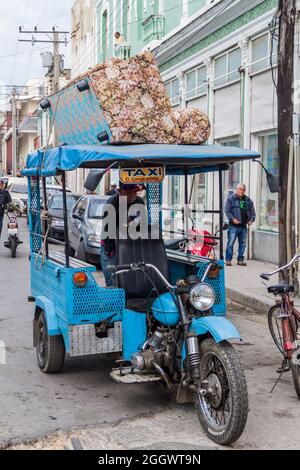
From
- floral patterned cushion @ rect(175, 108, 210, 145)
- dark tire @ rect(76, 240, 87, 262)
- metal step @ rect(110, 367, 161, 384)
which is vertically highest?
floral patterned cushion @ rect(175, 108, 210, 145)

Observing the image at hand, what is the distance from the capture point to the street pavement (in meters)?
4.67

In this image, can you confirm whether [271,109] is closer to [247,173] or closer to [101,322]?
[247,173]

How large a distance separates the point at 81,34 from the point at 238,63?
25959mm

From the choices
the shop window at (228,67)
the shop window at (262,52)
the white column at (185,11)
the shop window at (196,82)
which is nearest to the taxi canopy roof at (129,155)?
the shop window at (262,52)

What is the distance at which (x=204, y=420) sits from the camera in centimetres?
476

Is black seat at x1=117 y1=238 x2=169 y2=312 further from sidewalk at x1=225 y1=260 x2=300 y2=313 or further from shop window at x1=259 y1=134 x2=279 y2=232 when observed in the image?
shop window at x1=259 y1=134 x2=279 y2=232

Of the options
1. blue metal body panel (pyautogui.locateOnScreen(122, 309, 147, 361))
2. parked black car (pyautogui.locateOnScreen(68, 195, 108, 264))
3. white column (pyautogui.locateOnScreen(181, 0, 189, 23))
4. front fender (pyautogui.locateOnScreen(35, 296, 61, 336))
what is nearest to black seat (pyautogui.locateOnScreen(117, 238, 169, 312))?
blue metal body panel (pyautogui.locateOnScreen(122, 309, 147, 361))

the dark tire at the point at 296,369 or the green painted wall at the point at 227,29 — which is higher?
the green painted wall at the point at 227,29

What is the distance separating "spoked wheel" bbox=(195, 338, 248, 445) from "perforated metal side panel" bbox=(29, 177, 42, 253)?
10.0 ft

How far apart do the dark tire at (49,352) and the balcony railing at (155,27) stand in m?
17.7

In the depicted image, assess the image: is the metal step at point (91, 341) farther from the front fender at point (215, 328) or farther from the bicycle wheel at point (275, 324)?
the bicycle wheel at point (275, 324)

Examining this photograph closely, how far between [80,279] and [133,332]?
69cm

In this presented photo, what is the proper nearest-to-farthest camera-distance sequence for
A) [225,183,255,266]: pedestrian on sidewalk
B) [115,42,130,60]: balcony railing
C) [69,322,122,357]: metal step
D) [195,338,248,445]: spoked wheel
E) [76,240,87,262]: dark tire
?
1. [195,338,248,445]: spoked wheel
2. [69,322,122,357]: metal step
3. [76,240,87,262]: dark tire
4. [225,183,255,266]: pedestrian on sidewalk
5. [115,42,130,60]: balcony railing

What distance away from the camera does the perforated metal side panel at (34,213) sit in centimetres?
727
